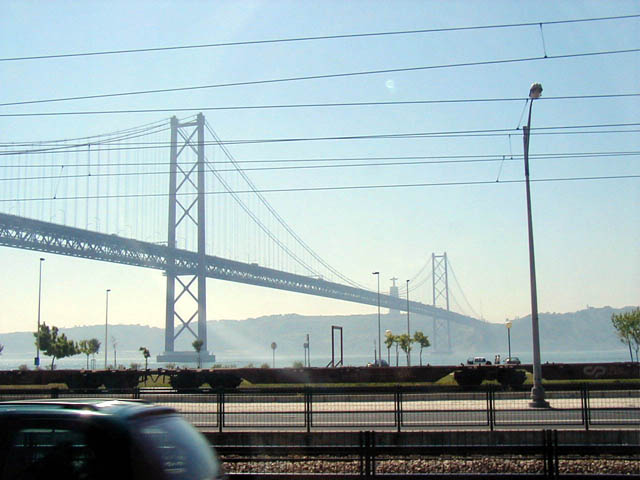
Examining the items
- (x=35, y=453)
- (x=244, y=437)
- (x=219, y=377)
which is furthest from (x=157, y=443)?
(x=219, y=377)

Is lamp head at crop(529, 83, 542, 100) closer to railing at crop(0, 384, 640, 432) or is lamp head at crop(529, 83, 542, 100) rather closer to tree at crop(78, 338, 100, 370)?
railing at crop(0, 384, 640, 432)

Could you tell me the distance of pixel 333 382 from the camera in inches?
1379

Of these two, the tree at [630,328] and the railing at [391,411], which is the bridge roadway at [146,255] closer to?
the tree at [630,328]

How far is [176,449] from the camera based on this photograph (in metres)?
5.05

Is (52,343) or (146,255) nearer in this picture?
(52,343)

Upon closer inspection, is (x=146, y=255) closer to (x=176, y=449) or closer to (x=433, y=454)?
(x=433, y=454)

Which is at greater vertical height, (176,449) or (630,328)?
(630,328)

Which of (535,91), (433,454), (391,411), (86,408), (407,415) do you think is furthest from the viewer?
(535,91)

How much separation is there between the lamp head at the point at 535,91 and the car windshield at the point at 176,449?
57.1ft

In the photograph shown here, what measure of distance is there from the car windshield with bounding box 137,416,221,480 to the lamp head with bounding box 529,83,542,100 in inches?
685

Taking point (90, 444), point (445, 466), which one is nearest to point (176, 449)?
point (90, 444)

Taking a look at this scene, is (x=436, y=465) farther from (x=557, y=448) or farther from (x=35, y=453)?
(x=35, y=453)

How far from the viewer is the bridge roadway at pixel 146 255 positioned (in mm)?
60688

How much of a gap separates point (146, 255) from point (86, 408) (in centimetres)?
6689
